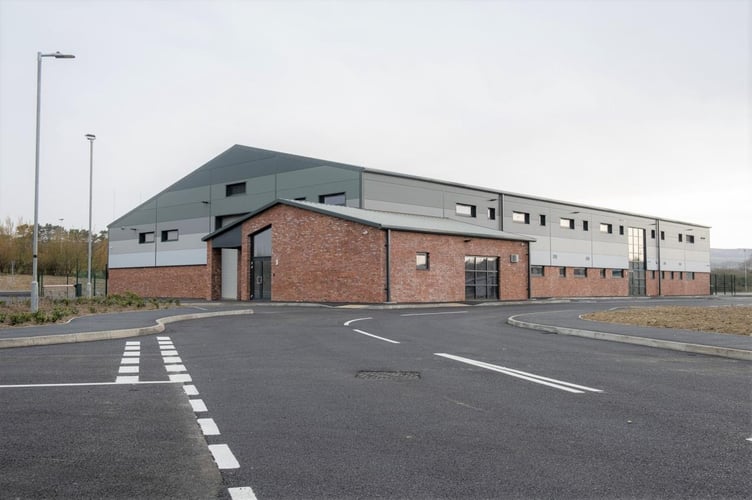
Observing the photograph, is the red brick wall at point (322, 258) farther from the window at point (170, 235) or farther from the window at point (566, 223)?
the window at point (566, 223)

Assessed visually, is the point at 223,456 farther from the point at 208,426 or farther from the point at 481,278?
the point at 481,278

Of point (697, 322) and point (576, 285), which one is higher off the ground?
point (576, 285)

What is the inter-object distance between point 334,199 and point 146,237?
A: 2103 centimetres

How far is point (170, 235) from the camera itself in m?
48.4

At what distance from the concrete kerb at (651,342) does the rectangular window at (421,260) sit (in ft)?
45.7

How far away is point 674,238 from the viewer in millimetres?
63312

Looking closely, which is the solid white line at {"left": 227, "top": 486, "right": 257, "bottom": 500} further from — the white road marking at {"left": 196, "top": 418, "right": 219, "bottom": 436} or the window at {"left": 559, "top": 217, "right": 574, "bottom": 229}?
the window at {"left": 559, "top": 217, "right": 574, "bottom": 229}

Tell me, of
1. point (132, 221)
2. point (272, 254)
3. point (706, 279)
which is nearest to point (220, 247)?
→ point (272, 254)

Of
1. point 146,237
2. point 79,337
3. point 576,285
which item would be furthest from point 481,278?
point 146,237

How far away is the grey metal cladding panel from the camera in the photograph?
37594mm

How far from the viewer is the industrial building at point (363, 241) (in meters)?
31.4

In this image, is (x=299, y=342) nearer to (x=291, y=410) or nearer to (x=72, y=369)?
(x=72, y=369)

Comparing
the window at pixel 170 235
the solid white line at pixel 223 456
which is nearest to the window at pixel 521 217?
the window at pixel 170 235

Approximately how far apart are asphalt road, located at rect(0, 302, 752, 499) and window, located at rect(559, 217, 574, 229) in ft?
136
